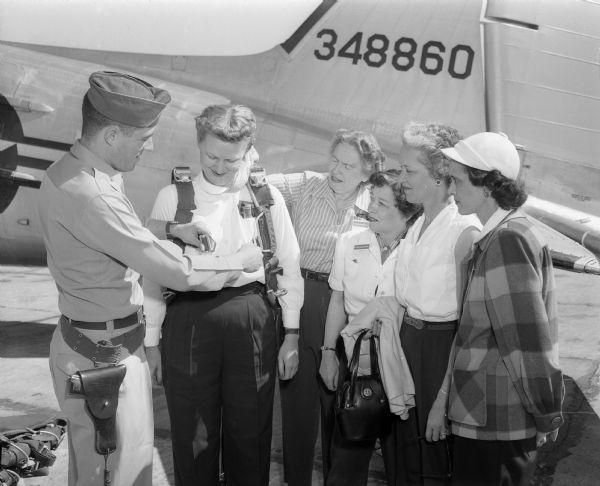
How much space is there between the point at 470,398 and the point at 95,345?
1333mm

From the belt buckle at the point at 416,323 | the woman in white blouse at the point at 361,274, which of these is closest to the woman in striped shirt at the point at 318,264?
the woman in white blouse at the point at 361,274

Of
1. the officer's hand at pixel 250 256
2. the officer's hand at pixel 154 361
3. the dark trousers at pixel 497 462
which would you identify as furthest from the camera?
the officer's hand at pixel 154 361

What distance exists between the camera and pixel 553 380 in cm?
246

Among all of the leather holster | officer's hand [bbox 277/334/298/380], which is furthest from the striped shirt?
the leather holster

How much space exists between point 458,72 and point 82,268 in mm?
3328

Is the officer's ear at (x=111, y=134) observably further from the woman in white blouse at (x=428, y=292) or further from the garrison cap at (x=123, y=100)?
the woman in white blouse at (x=428, y=292)

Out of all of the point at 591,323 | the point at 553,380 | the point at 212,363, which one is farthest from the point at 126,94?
the point at 591,323

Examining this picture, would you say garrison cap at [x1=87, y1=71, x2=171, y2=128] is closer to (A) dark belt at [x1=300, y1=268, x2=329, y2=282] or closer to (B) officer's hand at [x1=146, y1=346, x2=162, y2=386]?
(B) officer's hand at [x1=146, y1=346, x2=162, y2=386]

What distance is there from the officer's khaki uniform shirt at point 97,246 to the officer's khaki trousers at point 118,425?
0.14 meters


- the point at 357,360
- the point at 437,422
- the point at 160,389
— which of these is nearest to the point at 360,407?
the point at 357,360

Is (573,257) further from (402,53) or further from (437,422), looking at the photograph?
(437,422)

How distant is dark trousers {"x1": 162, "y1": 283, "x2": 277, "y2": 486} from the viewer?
308 centimetres

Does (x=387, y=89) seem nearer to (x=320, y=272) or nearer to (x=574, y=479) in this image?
(x=320, y=272)

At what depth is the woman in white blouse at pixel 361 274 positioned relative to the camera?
321 centimetres
